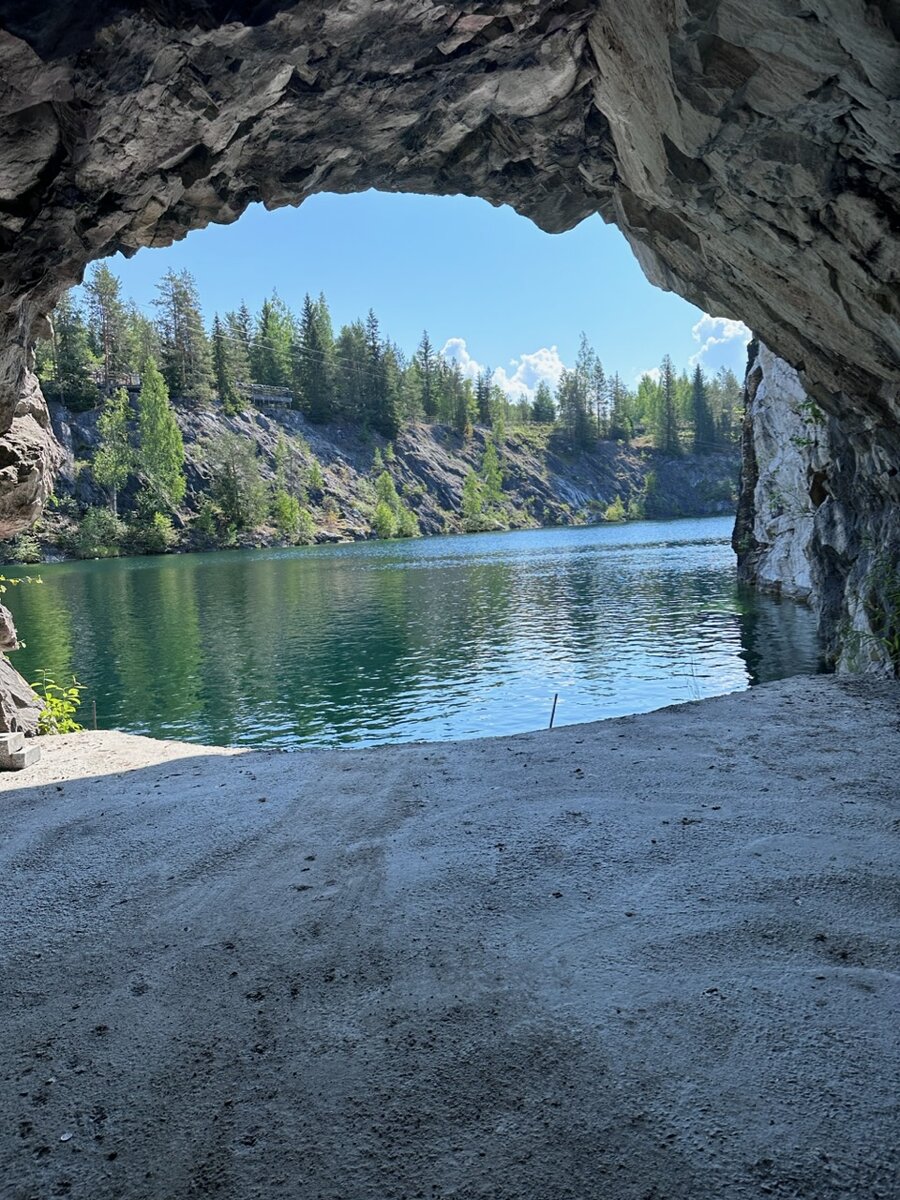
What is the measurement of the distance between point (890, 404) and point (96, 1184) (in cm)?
1218

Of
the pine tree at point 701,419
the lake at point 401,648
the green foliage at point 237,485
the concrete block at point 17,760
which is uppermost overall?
the pine tree at point 701,419

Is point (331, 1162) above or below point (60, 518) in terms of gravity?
below

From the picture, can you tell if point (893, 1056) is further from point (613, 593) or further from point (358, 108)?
point (613, 593)

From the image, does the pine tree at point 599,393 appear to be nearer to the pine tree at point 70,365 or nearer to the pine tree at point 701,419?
the pine tree at point 701,419

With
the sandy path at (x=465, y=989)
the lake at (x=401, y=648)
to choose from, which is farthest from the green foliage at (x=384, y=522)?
the sandy path at (x=465, y=989)

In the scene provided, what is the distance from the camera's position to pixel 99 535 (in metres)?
80.5

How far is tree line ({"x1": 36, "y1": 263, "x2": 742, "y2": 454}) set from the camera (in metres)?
100

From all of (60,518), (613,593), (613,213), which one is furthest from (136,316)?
(613,213)

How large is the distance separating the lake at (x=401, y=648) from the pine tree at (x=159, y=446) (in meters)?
41.0

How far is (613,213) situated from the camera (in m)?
14.1

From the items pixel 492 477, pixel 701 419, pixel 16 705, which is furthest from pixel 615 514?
pixel 16 705

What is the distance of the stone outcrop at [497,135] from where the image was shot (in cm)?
696

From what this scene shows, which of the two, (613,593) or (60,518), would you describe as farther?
(60,518)

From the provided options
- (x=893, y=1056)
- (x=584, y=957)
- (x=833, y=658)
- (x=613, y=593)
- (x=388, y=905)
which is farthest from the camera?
(x=613, y=593)
